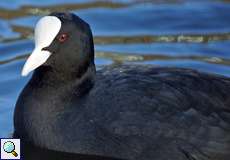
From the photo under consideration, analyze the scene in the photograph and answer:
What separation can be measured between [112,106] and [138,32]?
369 centimetres

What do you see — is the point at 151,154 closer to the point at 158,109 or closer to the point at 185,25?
the point at 158,109

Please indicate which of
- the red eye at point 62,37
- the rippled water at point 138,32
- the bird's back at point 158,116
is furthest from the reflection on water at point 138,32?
the bird's back at point 158,116

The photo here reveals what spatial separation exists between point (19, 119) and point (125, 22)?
375cm

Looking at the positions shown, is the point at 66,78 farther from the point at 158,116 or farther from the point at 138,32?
the point at 138,32

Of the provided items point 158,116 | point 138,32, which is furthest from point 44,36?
point 138,32

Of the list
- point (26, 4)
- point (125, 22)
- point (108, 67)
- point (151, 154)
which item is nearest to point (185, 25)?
point (125, 22)

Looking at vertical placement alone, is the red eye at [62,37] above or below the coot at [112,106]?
above

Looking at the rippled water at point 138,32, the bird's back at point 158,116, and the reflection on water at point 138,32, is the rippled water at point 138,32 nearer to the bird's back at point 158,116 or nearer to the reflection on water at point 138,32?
the reflection on water at point 138,32

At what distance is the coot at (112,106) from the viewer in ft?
27.3

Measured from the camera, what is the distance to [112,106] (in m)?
8.41

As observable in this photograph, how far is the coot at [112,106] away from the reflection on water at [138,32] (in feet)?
5.16

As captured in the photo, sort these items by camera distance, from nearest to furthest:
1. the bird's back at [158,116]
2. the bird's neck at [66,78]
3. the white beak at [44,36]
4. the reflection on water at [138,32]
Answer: the bird's back at [158,116] < the white beak at [44,36] < the bird's neck at [66,78] < the reflection on water at [138,32]

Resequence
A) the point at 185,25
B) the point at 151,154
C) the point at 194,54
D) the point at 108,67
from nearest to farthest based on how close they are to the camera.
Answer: the point at 151,154
the point at 108,67
the point at 194,54
the point at 185,25

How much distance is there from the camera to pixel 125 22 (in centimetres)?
1227
